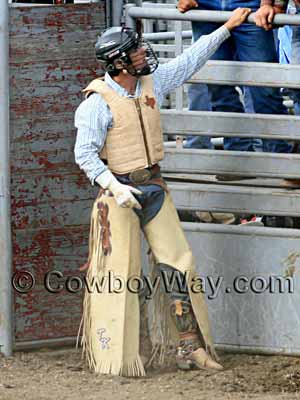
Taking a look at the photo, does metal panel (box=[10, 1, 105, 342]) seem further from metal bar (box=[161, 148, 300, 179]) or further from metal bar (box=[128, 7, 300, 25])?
metal bar (box=[161, 148, 300, 179])

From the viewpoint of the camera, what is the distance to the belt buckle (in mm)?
6324

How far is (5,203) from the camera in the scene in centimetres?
675

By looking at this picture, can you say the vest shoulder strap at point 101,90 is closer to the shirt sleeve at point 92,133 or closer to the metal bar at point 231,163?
the shirt sleeve at point 92,133

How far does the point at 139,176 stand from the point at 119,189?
29 centimetres

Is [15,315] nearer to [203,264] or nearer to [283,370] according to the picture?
[203,264]

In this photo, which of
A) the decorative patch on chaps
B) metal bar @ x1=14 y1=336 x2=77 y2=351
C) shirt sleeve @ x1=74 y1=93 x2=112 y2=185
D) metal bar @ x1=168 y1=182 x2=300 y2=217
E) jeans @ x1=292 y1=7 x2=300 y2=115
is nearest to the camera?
shirt sleeve @ x1=74 y1=93 x2=112 y2=185

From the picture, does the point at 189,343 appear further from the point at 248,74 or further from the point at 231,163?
the point at 248,74

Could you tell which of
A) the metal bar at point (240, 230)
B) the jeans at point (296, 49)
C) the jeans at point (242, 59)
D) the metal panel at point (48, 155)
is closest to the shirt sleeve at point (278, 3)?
the jeans at point (242, 59)

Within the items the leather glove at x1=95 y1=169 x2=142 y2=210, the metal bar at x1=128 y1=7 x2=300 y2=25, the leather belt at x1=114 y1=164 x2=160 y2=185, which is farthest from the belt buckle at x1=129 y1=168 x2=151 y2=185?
the metal bar at x1=128 y1=7 x2=300 y2=25

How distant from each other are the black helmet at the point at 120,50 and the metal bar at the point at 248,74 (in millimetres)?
476

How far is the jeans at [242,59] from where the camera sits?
Answer: 6.76 metres

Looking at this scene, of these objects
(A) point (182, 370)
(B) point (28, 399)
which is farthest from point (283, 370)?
(B) point (28, 399)

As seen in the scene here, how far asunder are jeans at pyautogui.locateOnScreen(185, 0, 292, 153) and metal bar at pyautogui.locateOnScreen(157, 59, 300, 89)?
0.57 ft
